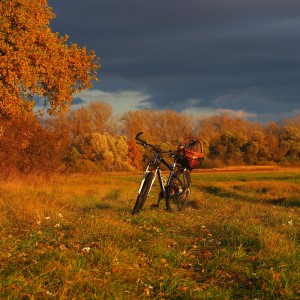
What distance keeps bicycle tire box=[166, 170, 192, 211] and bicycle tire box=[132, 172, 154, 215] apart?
1280 millimetres

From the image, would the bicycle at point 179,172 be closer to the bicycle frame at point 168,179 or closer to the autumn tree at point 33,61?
the bicycle frame at point 168,179

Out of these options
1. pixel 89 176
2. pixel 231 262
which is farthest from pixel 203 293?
pixel 89 176

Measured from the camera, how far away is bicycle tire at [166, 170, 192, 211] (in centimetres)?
1242

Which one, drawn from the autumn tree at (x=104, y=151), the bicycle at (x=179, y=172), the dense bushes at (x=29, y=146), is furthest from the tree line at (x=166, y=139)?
the bicycle at (x=179, y=172)

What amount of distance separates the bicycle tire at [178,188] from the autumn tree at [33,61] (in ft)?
40.9

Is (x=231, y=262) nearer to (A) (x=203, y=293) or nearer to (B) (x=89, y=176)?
(A) (x=203, y=293)

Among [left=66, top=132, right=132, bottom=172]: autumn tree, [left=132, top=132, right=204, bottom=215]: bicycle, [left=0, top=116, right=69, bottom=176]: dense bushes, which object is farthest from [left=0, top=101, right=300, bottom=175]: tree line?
[left=132, top=132, right=204, bottom=215]: bicycle

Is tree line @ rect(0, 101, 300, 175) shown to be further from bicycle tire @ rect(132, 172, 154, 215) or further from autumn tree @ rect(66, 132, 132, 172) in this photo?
bicycle tire @ rect(132, 172, 154, 215)

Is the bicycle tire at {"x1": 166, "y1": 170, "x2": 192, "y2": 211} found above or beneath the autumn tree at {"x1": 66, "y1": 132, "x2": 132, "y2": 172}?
beneath

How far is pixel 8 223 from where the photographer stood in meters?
9.65

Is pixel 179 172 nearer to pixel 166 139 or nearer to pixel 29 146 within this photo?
pixel 29 146

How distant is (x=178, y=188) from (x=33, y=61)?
14.1 m

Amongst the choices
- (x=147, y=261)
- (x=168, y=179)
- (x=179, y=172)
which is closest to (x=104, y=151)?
(x=179, y=172)

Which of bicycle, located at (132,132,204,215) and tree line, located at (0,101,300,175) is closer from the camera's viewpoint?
bicycle, located at (132,132,204,215)
